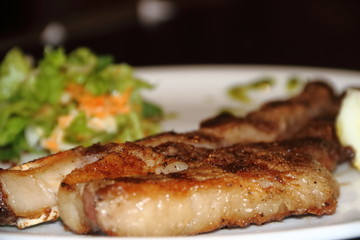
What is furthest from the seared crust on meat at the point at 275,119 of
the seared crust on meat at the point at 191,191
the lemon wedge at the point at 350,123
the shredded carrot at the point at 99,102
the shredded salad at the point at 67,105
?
the shredded carrot at the point at 99,102

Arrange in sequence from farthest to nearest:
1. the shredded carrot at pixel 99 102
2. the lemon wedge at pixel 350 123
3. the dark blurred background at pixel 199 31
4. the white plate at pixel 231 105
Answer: the dark blurred background at pixel 199 31, the shredded carrot at pixel 99 102, the lemon wedge at pixel 350 123, the white plate at pixel 231 105

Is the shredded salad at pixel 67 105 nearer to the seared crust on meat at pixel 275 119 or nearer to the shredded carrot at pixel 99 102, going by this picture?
the shredded carrot at pixel 99 102

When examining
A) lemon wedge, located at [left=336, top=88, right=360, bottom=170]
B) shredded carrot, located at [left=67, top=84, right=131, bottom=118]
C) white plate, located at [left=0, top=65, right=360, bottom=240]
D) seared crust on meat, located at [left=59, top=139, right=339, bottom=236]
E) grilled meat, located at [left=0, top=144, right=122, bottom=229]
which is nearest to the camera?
seared crust on meat, located at [left=59, top=139, right=339, bottom=236]

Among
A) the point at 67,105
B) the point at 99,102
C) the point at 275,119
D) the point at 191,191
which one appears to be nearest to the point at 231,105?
the point at 275,119

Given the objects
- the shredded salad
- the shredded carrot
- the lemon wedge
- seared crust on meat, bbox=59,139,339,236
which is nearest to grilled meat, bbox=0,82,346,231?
seared crust on meat, bbox=59,139,339,236

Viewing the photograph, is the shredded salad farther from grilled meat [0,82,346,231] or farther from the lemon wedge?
the lemon wedge
